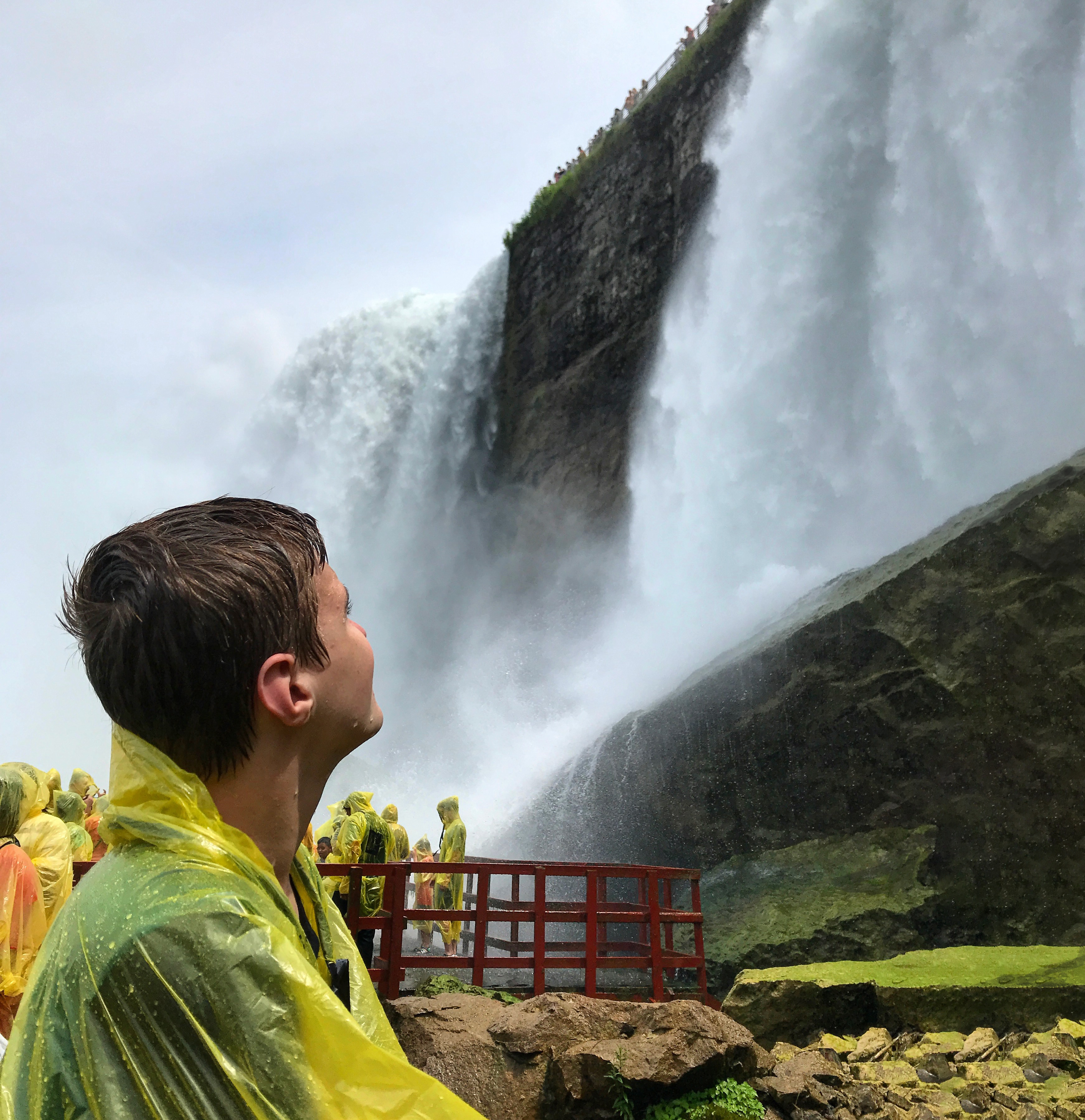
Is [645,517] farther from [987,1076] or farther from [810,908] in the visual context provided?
[987,1076]

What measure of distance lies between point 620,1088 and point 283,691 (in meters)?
3.87

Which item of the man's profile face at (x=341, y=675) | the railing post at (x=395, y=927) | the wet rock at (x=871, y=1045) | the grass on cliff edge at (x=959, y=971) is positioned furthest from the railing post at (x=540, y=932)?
the man's profile face at (x=341, y=675)

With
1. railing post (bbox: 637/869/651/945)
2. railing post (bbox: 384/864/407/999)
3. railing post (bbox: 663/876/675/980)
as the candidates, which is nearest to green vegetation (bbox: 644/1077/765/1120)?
railing post (bbox: 384/864/407/999)

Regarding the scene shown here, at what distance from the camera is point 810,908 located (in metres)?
9.38

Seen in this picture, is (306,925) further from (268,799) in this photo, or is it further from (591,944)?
(591,944)

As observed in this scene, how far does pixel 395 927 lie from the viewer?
18.4 ft

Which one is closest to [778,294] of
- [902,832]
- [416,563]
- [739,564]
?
[739,564]

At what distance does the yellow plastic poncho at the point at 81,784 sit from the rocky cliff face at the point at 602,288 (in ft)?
54.9

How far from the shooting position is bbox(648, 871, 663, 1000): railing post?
6.82m

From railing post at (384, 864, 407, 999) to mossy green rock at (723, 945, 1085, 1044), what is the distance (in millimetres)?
2811

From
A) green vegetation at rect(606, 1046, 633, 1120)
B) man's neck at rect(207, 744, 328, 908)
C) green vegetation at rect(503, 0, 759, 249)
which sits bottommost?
green vegetation at rect(606, 1046, 633, 1120)

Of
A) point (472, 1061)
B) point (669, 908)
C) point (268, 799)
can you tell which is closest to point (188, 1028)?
point (268, 799)

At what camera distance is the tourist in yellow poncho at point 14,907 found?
11.1 ft

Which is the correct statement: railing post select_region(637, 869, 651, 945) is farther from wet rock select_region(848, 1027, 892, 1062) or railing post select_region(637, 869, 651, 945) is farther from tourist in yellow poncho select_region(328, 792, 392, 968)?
tourist in yellow poncho select_region(328, 792, 392, 968)
